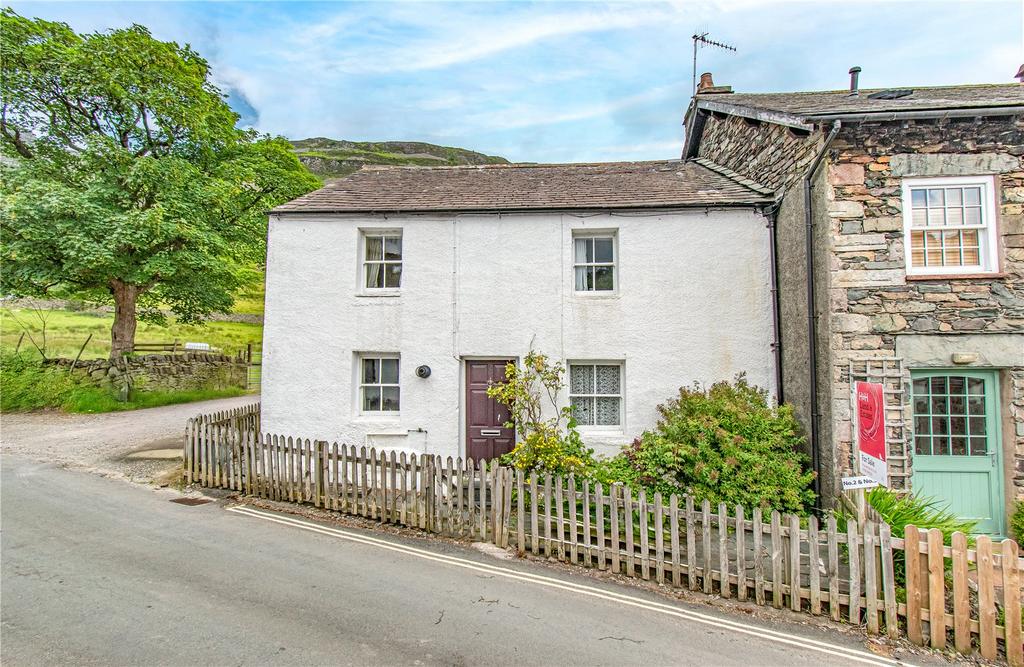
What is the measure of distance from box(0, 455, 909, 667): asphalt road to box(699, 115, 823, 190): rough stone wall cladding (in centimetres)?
763

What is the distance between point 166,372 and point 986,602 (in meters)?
25.0

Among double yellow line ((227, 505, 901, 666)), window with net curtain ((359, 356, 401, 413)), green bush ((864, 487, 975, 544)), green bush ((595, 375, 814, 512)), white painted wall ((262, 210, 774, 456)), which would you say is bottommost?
double yellow line ((227, 505, 901, 666))

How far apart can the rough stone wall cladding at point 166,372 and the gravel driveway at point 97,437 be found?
1.89 metres

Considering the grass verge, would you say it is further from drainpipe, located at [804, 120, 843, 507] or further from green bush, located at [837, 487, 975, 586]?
green bush, located at [837, 487, 975, 586]

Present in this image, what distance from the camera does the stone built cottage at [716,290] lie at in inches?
275

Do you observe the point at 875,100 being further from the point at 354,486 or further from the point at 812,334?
the point at 354,486

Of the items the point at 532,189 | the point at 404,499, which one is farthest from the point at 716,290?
the point at 404,499

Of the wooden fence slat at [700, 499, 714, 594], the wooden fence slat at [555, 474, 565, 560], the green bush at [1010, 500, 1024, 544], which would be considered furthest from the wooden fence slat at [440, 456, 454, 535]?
the green bush at [1010, 500, 1024, 544]

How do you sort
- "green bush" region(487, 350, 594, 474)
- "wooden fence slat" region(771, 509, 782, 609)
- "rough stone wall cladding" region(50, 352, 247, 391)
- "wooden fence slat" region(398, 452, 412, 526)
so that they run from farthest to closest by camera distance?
"rough stone wall cladding" region(50, 352, 247, 391) → "green bush" region(487, 350, 594, 474) → "wooden fence slat" region(398, 452, 412, 526) → "wooden fence slat" region(771, 509, 782, 609)

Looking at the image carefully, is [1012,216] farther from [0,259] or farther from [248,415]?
[0,259]

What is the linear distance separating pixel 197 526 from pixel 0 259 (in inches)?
588

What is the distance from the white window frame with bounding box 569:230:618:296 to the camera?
948 centimetres

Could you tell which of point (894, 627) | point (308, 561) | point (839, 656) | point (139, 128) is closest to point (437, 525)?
point (308, 561)

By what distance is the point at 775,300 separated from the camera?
8.83m
